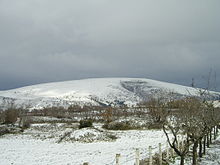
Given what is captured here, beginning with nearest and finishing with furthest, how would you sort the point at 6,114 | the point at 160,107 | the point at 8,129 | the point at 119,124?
the point at 160,107, the point at 8,129, the point at 119,124, the point at 6,114

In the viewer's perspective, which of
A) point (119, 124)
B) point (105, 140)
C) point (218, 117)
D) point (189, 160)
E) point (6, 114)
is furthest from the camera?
point (6, 114)

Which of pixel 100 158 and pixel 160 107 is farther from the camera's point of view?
pixel 100 158

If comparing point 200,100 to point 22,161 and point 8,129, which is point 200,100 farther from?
point 8,129

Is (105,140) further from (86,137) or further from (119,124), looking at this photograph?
(119,124)

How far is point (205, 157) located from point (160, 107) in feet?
26.4

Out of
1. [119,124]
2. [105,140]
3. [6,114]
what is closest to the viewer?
[105,140]

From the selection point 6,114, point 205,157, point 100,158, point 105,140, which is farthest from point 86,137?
point 6,114

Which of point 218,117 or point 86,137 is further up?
point 218,117

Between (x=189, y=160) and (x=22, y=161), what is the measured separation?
11.5 metres

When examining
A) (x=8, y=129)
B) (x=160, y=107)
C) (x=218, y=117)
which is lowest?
(x=8, y=129)

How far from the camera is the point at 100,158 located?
19531 millimetres

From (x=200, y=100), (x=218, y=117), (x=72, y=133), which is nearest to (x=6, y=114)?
(x=72, y=133)

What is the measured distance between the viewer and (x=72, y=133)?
114 ft

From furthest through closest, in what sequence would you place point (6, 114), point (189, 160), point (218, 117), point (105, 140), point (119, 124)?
point (6, 114) → point (119, 124) → point (105, 140) → point (218, 117) → point (189, 160)
